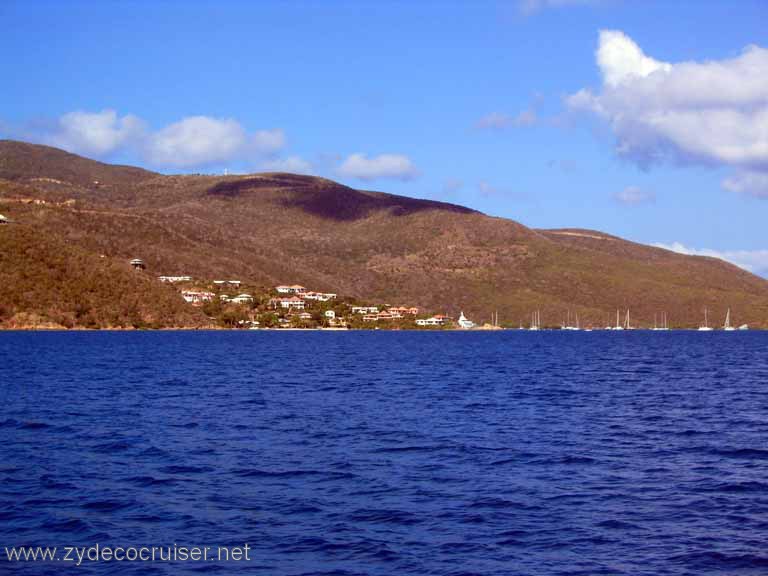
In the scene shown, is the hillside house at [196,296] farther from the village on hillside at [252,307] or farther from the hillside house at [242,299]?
the hillside house at [242,299]

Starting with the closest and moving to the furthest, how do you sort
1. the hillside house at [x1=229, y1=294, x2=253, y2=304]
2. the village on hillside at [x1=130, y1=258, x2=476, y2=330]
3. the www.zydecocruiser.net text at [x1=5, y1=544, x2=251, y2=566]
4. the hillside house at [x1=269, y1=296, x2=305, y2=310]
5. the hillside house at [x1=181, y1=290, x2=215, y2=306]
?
the www.zydecocruiser.net text at [x1=5, y1=544, x2=251, y2=566]
the hillside house at [x1=181, y1=290, x2=215, y2=306]
the village on hillside at [x1=130, y1=258, x2=476, y2=330]
the hillside house at [x1=229, y1=294, x2=253, y2=304]
the hillside house at [x1=269, y1=296, x2=305, y2=310]

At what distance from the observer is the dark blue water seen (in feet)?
60.7

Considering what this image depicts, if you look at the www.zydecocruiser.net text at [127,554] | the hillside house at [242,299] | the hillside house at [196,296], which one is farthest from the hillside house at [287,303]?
the www.zydecocruiser.net text at [127,554]

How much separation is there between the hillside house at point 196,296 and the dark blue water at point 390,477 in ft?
383

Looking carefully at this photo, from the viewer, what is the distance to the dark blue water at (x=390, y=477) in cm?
1852

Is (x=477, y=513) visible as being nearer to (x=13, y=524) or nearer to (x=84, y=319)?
(x=13, y=524)

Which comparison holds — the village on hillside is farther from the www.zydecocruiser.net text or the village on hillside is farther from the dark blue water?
the www.zydecocruiser.net text

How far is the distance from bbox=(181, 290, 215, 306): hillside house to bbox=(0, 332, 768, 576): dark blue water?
11684 centimetres

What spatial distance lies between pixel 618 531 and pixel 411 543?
4904mm

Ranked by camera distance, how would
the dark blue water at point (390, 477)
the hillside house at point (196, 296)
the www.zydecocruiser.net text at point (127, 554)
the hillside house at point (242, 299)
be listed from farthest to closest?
1. the hillside house at point (242, 299)
2. the hillside house at point (196, 296)
3. the dark blue water at point (390, 477)
4. the www.zydecocruiser.net text at point (127, 554)

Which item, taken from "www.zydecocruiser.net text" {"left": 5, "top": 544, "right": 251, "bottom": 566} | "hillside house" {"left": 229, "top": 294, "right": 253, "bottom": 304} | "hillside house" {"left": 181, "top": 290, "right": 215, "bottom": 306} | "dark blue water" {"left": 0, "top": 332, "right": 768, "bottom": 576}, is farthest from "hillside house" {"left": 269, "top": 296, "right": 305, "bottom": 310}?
"www.zydecocruiser.net text" {"left": 5, "top": 544, "right": 251, "bottom": 566}

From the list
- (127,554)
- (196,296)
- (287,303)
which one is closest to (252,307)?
(287,303)

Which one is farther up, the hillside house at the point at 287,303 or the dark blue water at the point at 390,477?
the hillside house at the point at 287,303

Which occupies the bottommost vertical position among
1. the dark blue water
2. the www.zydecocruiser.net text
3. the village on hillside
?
the www.zydecocruiser.net text
